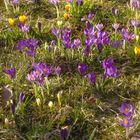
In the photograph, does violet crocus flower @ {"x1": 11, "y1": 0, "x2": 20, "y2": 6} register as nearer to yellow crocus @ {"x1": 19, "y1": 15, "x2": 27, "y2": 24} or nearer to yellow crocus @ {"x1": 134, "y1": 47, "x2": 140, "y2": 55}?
yellow crocus @ {"x1": 19, "y1": 15, "x2": 27, "y2": 24}

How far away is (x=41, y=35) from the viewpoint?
440cm

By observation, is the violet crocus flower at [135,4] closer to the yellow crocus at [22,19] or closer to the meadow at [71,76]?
the meadow at [71,76]

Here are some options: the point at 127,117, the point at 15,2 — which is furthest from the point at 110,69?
the point at 15,2

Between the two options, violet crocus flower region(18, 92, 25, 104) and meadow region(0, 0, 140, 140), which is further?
violet crocus flower region(18, 92, 25, 104)

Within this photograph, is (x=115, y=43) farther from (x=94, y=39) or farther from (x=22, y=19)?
(x=22, y=19)

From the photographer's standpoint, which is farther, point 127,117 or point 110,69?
point 110,69

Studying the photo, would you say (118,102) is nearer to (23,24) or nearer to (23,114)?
(23,114)

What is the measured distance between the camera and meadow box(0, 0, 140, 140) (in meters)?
3.13

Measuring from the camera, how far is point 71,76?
3758 millimetres

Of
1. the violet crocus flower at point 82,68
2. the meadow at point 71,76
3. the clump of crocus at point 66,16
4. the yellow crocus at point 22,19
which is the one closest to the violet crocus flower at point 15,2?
the meadow at point 71,76

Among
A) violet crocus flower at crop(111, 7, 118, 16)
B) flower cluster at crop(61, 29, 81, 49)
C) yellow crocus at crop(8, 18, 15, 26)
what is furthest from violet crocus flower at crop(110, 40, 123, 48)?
yellow crocus at crop(8, 18, 15, 26)

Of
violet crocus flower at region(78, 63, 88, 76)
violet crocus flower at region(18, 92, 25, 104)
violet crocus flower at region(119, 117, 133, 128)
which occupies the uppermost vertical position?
violet crocus flower at region(78, 63, 88, 76)

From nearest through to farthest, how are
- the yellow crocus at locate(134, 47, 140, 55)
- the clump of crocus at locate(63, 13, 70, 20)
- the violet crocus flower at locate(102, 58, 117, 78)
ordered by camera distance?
the violet crocus flower at locate(102, 58, 117, 78), the yellow crocus at locate(134, 47, 140, 55), the clump of crocus at locate(63, 13, 70, 20)

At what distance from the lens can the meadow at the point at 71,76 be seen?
10.3 ft
